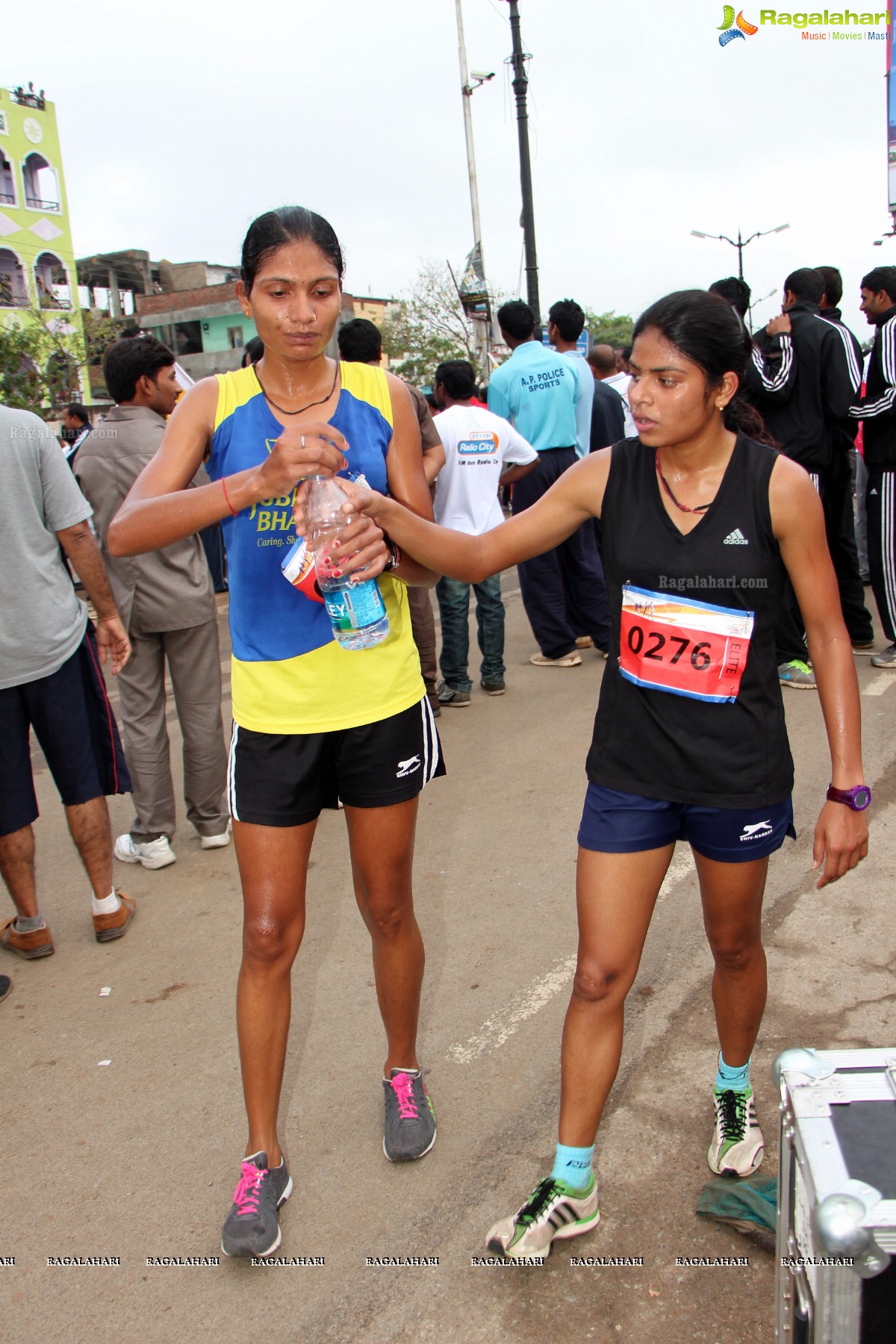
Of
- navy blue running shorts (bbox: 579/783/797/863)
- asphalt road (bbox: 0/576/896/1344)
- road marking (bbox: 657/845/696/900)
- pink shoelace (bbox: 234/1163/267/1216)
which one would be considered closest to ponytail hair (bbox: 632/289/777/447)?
navy blue running shorts (bbox: 579/783/797/863)

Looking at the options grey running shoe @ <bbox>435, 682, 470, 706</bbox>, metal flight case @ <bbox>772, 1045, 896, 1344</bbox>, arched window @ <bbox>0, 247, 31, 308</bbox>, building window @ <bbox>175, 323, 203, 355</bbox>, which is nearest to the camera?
metal flight case @ <bbox>772, 1045, 896, 1344</bbox>

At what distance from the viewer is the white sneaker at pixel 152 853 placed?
4.59 m

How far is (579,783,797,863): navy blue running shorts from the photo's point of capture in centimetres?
222

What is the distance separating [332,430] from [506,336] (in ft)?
19.0

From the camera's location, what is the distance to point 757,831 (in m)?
2.23

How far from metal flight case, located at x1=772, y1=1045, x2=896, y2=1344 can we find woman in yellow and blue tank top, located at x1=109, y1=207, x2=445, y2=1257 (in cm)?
107

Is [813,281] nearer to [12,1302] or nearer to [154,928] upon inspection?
[154,928]

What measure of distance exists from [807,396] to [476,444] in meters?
2.08

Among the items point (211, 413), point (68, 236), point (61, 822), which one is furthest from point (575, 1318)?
point (68, 236)

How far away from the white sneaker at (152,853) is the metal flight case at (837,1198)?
3332 mm

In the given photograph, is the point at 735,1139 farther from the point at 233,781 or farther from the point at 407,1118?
the point at 233,781

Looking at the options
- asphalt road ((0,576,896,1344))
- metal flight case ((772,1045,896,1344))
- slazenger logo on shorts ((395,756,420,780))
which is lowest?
asphalt road ((0,576,896,1344))

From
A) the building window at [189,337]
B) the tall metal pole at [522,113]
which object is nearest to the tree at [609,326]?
the building window at [189,337]

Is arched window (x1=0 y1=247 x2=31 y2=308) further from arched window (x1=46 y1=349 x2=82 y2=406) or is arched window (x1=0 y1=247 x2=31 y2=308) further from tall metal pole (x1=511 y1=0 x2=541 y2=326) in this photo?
tall metal pole (x1=511 y1=0 x2=541 y2=326)
